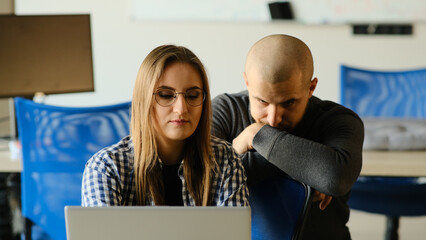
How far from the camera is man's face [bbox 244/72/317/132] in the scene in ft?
4.42

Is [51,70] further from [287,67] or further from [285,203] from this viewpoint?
[285,203]

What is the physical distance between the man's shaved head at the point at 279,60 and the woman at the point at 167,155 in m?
0.19

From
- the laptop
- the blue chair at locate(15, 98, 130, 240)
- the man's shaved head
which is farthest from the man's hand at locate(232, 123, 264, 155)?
the laptop

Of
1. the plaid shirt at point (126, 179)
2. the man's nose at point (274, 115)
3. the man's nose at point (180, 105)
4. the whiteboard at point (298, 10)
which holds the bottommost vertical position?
the plaid shirt at point (126, 179)

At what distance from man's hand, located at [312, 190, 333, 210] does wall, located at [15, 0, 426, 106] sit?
107 inches

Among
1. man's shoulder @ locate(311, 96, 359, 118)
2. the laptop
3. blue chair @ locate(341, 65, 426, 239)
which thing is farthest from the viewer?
blue chair @ locate(341, 65, 426, 239)

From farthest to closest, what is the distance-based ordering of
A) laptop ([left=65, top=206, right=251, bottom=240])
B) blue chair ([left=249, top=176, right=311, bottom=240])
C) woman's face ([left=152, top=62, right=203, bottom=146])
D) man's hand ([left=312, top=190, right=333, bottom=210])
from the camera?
1. man's hand ([left=312, top=190, right=333, bottom=210])
2. woman's face ([left=152, top=62, right=203, bottom=146])
3. blue chair ([left=249, top=176, right=311, bottom=240])
4. laptop ([left=65, top=206, right=251, bottom=240])

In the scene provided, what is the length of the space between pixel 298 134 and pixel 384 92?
1.36 metres

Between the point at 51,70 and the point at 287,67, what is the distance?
1148mm

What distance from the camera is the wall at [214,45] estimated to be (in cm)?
392

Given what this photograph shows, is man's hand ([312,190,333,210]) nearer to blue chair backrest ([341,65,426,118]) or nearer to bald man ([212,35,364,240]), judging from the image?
bald man ([212,35,364,240])

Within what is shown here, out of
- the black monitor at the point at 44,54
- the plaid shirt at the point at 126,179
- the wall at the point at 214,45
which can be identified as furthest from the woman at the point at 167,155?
the wall at the point at 214,45

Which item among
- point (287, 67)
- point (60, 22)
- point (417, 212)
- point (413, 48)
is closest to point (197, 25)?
point (413, 48)

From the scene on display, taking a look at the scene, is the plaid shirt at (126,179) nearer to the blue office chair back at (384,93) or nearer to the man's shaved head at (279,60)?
the man's shaved head at (279,60)
